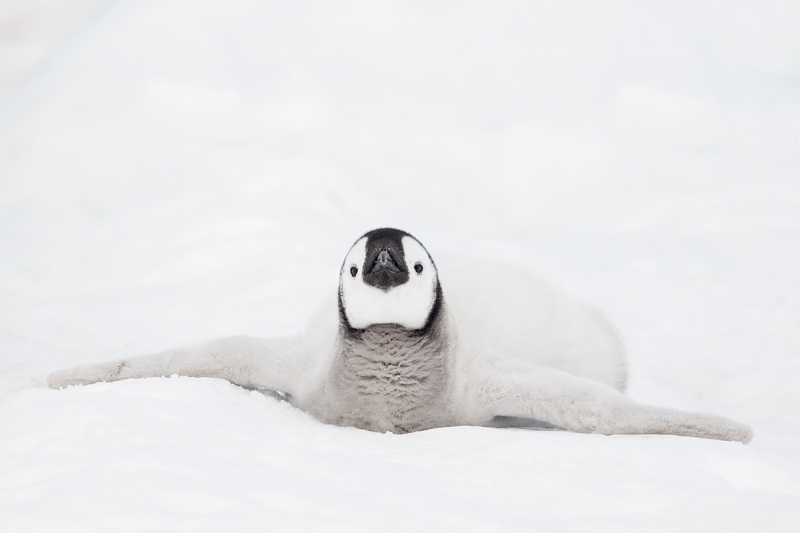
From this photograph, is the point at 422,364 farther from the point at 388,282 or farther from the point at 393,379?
the point at 388,282

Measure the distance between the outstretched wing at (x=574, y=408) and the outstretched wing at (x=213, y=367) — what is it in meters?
0.86

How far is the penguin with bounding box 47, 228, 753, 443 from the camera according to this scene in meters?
2.77

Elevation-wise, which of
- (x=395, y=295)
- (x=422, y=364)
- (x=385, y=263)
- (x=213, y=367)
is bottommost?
(x=213, y=367)

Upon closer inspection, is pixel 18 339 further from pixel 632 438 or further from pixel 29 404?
pixel 632 438

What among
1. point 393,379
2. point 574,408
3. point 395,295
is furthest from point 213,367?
point 574,408

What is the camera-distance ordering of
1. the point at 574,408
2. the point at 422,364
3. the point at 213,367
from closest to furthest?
1. the point at 574,408
2. the point at 422,364
3. the point at 213,367

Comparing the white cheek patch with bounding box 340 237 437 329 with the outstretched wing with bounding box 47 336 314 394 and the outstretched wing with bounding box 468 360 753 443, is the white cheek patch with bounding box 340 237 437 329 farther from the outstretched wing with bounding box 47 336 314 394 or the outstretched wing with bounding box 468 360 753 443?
the outstretched wing with bounding box 47 336 314 394

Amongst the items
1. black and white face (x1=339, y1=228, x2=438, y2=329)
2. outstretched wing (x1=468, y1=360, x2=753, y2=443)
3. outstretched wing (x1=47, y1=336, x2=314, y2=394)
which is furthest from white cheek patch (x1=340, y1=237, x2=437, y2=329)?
outstretched wing (x1=47, y1=336, x2=314, y2=394)

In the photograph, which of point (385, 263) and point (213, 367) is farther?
point (213, 367)

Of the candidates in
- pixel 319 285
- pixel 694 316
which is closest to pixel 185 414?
pixel 319 285

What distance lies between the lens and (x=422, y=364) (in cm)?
294

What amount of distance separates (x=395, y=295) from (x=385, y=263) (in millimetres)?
154

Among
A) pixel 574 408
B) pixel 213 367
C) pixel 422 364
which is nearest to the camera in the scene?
pixel 574 408

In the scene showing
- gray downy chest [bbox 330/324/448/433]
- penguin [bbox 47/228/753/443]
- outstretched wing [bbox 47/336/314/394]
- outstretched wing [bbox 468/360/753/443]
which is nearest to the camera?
outstretched wing [bbox 468/360/753/443]
